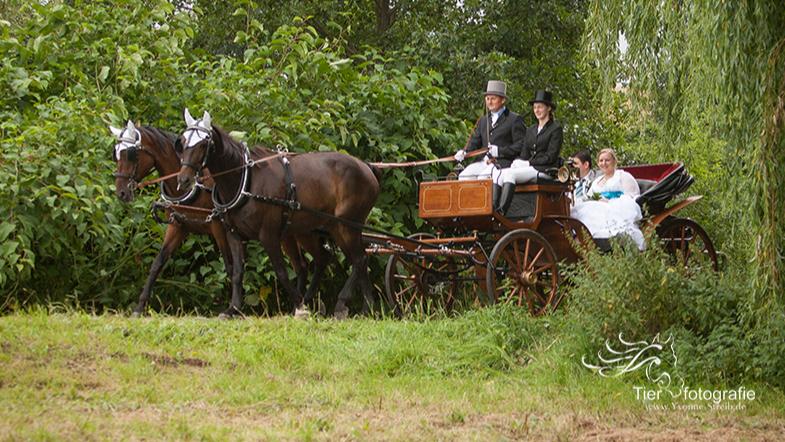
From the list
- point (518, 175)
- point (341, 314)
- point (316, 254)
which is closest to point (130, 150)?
point (316, 254)

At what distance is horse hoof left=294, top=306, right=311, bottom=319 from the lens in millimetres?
11018

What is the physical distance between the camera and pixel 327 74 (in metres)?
14.3

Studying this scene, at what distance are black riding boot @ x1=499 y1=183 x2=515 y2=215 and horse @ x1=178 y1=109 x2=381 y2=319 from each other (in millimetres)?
1591

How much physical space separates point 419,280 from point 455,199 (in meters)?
1.41

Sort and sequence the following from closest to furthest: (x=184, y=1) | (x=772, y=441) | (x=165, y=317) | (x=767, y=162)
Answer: (x=772, y=441)
(x=767, y=162)
(x=165, y=317)
(x=184, y=1)

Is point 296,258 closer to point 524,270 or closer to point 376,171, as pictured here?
point 376,171

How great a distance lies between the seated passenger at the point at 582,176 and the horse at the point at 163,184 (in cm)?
377

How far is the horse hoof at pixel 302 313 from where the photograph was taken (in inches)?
434

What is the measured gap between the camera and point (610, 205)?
11.6 meters

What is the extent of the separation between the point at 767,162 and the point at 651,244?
1.70 m

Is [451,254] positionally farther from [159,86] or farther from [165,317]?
[159,86]

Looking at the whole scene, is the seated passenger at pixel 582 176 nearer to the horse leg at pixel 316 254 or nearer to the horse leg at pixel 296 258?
the horse leg at pixel 316 254

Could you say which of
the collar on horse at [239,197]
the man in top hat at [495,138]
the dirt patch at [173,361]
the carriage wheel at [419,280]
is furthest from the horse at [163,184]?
the man in top hat at [495,138]

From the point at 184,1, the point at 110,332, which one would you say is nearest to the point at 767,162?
the point at 110,332
